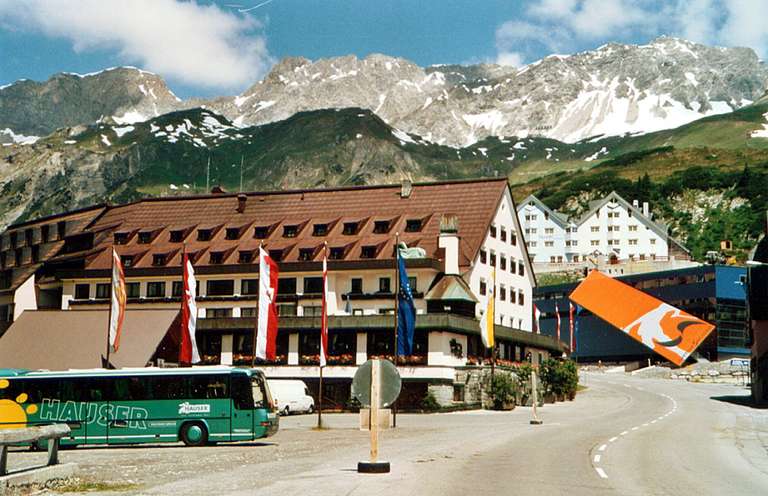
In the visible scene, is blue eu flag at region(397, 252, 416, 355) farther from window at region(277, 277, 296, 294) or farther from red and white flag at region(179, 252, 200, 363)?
window at region(277, 277, 296, 294)

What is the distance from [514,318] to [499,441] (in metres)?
54.5

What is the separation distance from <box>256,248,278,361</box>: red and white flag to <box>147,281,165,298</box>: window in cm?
3627

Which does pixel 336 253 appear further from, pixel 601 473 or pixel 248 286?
pixel 601 473

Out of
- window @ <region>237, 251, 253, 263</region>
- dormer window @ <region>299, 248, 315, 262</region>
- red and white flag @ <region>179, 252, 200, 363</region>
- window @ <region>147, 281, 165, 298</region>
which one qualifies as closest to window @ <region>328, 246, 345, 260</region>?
dormer window @ <region>299, 248, 315, 262</region>

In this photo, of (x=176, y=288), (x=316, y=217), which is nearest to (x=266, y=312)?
(x=176, y=288)

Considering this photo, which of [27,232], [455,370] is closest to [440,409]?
[455,370]

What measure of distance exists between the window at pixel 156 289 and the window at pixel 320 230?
14.1 meters

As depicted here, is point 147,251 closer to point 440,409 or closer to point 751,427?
point 440,409

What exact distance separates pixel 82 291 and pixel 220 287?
1397cm

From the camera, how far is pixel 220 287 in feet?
287

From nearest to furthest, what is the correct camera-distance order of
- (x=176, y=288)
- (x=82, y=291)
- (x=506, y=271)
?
(x=176, y=288), (x=82, y=291), (x=506, y=271)

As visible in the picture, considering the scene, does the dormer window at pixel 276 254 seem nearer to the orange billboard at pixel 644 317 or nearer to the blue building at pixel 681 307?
the orange billboard at pixel 644 317

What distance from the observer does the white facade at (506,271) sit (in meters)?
87.9

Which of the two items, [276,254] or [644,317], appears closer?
[276,254]
